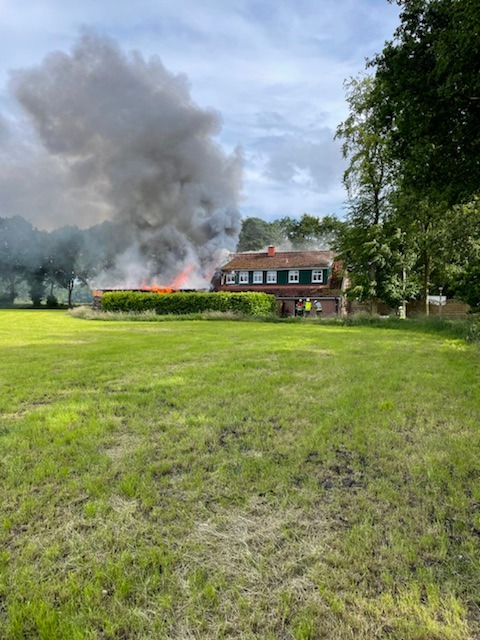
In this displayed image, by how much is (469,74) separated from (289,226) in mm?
54294

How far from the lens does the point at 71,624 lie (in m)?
1.59

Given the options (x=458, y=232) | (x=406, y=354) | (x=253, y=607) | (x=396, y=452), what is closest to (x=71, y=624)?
(x=253, y=607)

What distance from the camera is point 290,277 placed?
33719 millimetres

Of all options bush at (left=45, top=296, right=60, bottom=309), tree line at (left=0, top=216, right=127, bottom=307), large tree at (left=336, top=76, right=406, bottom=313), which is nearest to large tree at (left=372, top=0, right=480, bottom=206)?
large tree at (left=336, top=76, right=406, bottom=313)

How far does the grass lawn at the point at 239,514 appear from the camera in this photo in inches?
65.1

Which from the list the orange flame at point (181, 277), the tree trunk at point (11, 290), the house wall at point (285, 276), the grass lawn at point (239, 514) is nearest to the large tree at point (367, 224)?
the house wall at point (285, 276)

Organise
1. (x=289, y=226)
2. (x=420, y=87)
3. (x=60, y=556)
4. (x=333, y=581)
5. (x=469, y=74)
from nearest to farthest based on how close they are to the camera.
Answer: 1. (x=333, y=581)
2. (x=60, y=556)
3. (x=469, y=74)
4. (x=420, y=87)
5. (x=289, y=226)

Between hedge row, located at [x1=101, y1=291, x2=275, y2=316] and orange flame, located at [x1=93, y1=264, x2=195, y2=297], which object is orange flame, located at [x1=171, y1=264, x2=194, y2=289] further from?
hedge row, located at [x1=101, y1=291, x2=275, y2=316]

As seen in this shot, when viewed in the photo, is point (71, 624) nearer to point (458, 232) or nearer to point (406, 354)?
point (406, 354)

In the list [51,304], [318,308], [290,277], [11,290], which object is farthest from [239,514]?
[11,290]

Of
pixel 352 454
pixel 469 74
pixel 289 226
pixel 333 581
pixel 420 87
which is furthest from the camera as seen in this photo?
pixel 289 226

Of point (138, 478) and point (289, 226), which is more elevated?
point (289, 226)

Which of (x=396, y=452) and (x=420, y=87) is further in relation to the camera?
(x=420, y=87)

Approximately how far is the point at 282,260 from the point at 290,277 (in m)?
2.06
